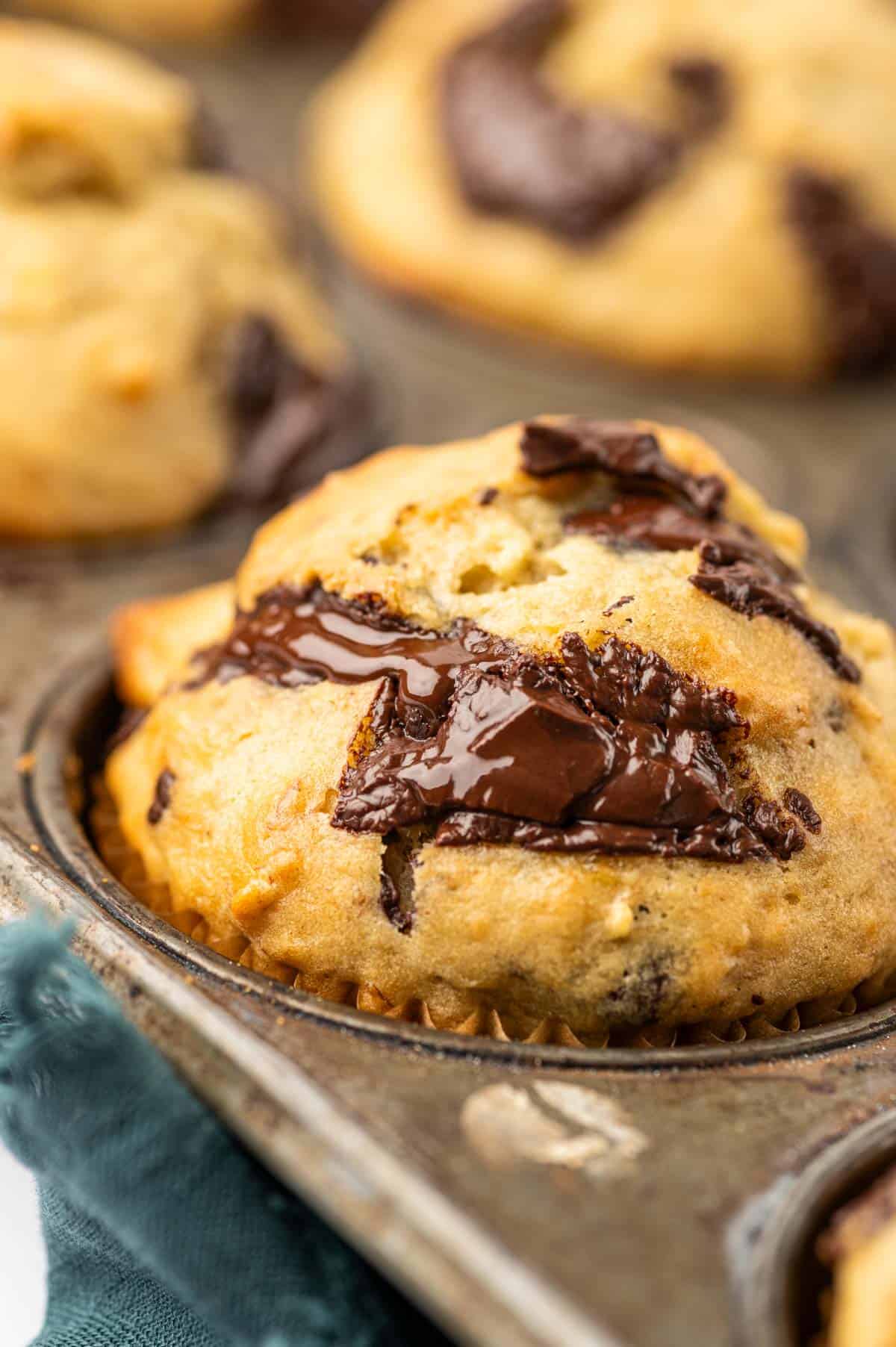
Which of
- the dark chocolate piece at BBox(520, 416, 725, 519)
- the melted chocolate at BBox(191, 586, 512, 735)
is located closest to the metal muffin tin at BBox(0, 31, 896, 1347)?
the melted chocolate at BBox(191, 586, 512, 735)

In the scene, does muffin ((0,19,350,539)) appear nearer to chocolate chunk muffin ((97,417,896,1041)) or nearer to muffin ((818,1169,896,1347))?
chocolate chunk muffin ((97,417,896,1041))

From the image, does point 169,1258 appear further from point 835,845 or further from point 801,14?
point 801,14

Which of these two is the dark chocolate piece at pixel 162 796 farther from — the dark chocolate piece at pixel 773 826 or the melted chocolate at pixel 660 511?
the dark chocolate piece at pixel 773 826

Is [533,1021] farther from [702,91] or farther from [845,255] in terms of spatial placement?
[702,91]

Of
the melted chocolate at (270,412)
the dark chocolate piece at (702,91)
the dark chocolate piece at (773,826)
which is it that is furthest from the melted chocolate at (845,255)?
the dark chocolate piece at (773,826)

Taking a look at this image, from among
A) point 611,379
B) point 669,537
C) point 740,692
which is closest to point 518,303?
point 611,379

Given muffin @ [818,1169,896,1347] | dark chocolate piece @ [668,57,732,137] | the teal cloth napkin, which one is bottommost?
the teal cloth napkin
